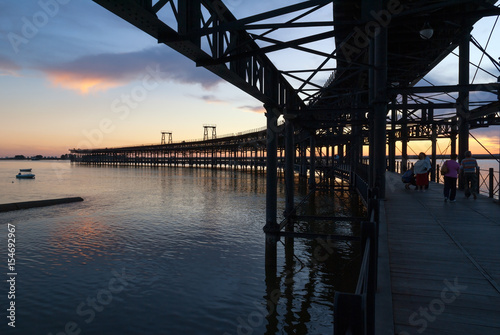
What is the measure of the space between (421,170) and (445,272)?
13260mm

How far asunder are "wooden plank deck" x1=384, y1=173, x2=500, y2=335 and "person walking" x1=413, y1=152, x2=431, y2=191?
21.8 feet

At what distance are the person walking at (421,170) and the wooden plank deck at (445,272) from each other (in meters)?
6.66

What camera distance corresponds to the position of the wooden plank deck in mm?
4240

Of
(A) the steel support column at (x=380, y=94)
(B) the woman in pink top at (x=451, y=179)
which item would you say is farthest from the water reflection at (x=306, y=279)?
(B) the woman in pink top at (x=451, y=179)

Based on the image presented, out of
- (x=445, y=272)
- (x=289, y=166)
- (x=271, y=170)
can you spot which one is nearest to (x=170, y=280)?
(x=271, y=170)

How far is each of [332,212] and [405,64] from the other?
42.1 ft

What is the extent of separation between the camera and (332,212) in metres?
23.7

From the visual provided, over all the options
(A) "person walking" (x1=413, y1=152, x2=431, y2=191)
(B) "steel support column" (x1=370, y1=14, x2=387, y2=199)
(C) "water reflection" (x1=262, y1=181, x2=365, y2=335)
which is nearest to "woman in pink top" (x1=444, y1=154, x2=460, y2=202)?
(B) "steel support column" (x1=370, y1=14, x2=387, y2=199)

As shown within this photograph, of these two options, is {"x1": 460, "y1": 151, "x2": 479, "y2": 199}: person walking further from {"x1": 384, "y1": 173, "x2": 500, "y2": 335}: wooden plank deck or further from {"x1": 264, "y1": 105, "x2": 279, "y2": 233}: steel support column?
{"x1": 264, "y1": 105, "x2": 279, "y2": 233}: steel support column

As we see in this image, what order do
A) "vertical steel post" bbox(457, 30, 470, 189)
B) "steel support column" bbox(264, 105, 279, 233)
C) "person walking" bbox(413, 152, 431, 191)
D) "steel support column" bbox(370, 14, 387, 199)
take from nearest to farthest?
"steel support column" bbox(370, 14, 387, 199), "steel support column" bbox(264, 105, 279, 233), "person walking" bbox(413, 152, 431, 191), "vertical steel post" bbox(457, 30, 470, 189)

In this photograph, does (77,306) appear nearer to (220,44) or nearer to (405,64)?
(220,44)

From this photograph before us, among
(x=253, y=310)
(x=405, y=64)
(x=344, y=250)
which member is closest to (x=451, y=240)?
(x=253, y=310)

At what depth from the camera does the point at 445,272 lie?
A: 5.79 meters

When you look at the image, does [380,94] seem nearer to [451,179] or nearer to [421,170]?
[451,179]
